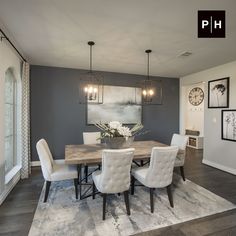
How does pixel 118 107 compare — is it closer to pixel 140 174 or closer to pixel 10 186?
pixel 140 174

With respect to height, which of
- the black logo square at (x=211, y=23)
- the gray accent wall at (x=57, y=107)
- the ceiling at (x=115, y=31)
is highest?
the ceiling at (x=115, y=31)

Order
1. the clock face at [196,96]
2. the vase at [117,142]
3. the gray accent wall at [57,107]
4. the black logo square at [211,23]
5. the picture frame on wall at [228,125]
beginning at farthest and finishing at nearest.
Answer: the clock face at [196,96] → the gray accent wall at [57,107] → the picture frame on wall at [228,125] → the vase at [117,142] → the black logo square at [211,23]

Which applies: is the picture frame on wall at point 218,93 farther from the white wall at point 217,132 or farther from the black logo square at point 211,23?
the black logo square at point 211,23

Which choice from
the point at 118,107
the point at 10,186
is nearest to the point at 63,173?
the point at 10,186

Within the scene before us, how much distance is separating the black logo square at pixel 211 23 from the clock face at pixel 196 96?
15.8 ft

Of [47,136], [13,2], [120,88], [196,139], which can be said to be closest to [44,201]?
[47,136]

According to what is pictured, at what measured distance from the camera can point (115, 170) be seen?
6.97 feet

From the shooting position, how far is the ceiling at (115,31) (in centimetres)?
192

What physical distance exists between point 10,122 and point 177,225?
356 cm

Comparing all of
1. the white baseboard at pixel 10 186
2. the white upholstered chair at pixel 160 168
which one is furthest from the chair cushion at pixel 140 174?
the white baseboard at pixel 10 186

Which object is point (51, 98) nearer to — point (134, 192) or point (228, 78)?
point (134, 192)

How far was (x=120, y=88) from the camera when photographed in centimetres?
500

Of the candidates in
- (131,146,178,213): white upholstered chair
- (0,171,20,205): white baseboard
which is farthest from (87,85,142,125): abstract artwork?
(131,146,178,213): white upholstered chair

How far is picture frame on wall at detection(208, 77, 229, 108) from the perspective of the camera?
408 cm
